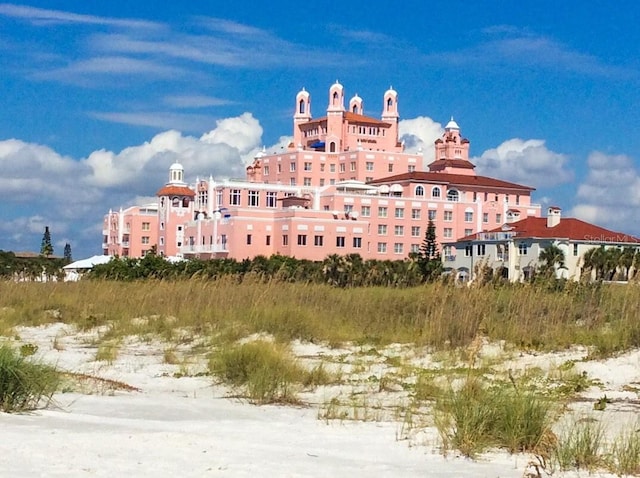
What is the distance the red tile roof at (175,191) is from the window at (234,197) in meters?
7.74

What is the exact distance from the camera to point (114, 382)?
1230cm

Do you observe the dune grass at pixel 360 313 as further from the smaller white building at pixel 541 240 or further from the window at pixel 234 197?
the window at pixel 234 197

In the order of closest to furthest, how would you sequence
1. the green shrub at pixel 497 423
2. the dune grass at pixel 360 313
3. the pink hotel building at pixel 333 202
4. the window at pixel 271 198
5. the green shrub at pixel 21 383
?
the green shrub at pixel 497 423
the green shrub at pixel 21 383
the dune grass at pixel 360 313
the pink hotel building at pixel 333 202
the window at pixel 271 198

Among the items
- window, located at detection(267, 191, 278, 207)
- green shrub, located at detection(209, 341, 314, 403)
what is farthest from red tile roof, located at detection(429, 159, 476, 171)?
green shrub, located at detection(209, 341, 314, 403)

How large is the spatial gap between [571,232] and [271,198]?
3507 centimetres

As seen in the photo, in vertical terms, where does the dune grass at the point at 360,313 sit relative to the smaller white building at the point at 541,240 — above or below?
below

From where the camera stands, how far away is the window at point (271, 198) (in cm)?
10444

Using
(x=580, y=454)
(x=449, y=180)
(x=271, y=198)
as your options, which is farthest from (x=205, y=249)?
(x=580, y=454)

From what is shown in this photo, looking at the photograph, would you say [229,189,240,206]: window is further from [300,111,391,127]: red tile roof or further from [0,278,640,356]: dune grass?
[0,278,640,356]: dune grass

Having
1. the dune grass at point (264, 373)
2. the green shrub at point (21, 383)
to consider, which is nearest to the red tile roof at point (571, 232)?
the dune grass at point (264, 373)

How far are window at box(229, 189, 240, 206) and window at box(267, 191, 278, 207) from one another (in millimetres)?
3476

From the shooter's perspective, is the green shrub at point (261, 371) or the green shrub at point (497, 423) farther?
the green shrub at point (261, 371)

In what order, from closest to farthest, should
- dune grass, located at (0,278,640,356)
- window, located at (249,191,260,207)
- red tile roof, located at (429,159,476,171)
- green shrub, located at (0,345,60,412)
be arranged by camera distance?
green shrub, located at (0,345,60,412) < dune grass, located at (0,278,640,356) < window, located at (249,191,260,207) < red tile roof, located at (429,159,476,171)

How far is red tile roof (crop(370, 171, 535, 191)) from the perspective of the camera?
103188 millimetres
